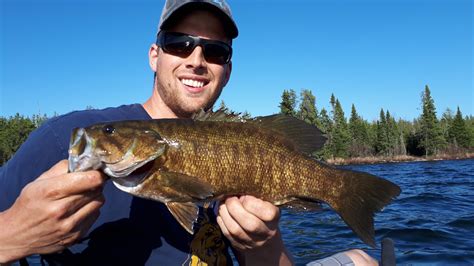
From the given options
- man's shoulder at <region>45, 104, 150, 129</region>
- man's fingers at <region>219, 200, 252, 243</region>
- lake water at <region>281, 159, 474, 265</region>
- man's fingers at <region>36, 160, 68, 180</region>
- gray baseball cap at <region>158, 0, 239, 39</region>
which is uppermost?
gray baseball cap at <region>158, 0, 239, 39</region>

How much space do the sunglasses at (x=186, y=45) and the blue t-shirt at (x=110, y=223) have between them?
1.05 metres

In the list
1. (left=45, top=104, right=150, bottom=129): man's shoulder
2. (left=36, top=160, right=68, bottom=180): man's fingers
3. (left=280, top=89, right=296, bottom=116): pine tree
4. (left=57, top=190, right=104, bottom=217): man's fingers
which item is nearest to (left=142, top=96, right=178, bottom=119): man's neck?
(left=45, top=104, right=150, bottom=129): man's shoulder

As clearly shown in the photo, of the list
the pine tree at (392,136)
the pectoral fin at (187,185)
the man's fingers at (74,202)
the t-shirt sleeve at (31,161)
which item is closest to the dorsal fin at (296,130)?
the pectoral fin at (187,185)

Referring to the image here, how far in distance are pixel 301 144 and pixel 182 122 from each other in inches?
39.9

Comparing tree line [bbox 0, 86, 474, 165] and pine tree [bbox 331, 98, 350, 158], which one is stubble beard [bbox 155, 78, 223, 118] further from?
pine tree [bbox 331, 98, 350, 158]

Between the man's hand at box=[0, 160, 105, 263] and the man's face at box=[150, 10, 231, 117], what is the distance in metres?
1.56

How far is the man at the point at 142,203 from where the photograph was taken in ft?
7.86

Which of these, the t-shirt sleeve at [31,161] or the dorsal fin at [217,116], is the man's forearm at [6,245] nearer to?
the t-shirt sleeve at [31,161]

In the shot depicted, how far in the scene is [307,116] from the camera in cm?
7906

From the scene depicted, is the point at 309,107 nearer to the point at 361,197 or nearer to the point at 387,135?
the point at 387,135

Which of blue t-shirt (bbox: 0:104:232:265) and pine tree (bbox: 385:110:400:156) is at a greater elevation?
pine tree (bbox: 385:110:400:156)

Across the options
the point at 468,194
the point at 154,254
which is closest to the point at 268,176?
the point at 154,254

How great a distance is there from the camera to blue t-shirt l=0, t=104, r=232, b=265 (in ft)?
10.0

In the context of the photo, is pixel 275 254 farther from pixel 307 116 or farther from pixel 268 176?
pixel 307 116
